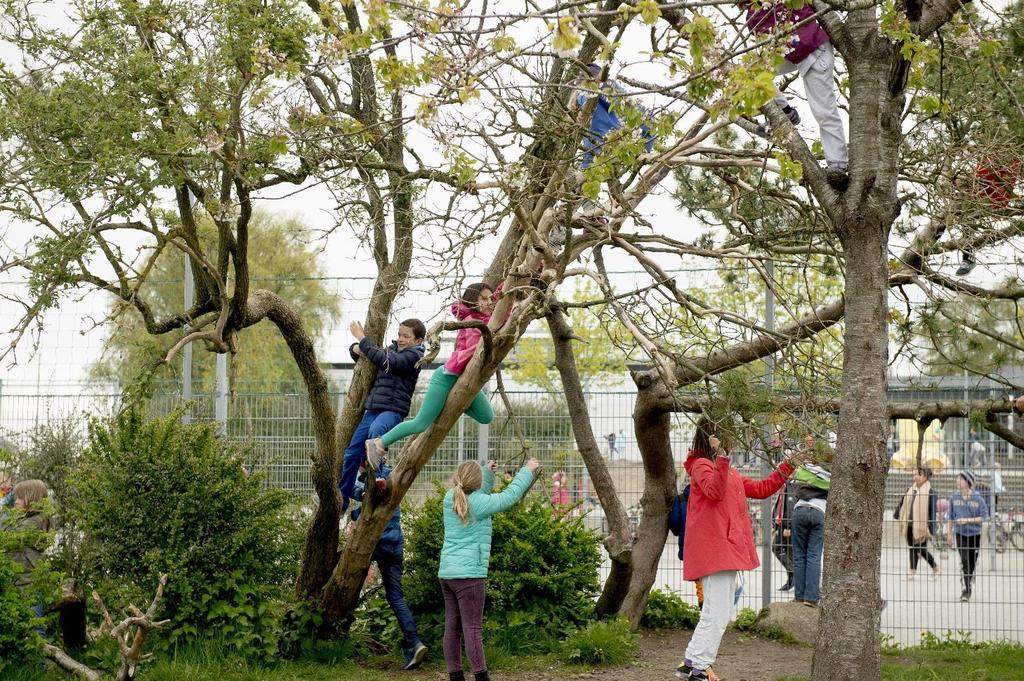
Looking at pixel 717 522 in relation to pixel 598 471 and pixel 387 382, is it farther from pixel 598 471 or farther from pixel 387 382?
pixel 387 382

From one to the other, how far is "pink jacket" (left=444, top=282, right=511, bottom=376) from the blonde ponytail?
65 centimetres

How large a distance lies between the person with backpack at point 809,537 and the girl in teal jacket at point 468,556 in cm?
357

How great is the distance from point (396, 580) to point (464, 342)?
192cm

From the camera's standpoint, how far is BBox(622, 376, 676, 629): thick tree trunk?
927 centimetres

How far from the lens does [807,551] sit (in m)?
10.0

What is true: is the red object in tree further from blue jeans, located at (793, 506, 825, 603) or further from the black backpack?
blue jeans, located at (793, 506, 825, 603)

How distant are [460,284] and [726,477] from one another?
2.29 m

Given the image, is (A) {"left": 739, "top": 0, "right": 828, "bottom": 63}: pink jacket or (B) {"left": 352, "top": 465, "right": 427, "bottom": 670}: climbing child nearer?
(A) {"left": 739, "top": 0, "right": 828, "bottom": 63}: pink jacket

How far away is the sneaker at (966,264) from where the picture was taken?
758 centimetres

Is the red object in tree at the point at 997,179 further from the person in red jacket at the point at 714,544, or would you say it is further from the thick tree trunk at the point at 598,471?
the thick tree trunk at the point at 598,471

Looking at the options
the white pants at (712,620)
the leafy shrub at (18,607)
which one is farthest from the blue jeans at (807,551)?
the leafy shrub at (18,607)

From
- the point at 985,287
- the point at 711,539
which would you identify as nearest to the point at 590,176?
the point at 711,539

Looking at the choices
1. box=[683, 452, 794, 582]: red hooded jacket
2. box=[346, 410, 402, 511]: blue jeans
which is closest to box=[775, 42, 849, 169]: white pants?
box=[683, 452, 794, 582]: red hooded jacket

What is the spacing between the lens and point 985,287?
8.01m
